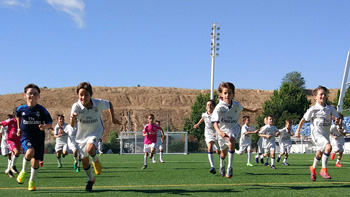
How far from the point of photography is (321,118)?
8945mm

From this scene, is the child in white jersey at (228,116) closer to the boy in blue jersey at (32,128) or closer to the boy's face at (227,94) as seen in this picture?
the boy's face at (227,94)

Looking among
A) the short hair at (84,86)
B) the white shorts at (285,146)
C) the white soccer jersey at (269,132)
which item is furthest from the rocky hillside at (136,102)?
the short hair at (84,86)

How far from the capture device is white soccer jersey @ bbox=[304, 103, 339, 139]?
893 cm

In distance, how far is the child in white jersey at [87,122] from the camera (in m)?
7.48

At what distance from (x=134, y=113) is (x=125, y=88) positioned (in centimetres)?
1987

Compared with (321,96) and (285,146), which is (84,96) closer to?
(321,96)

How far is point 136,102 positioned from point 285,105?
44.5 metres

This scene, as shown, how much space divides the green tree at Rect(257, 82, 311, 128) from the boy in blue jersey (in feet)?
187

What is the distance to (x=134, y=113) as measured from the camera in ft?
301

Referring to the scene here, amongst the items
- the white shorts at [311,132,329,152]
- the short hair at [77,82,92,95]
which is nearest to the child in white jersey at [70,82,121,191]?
the short hair at [77,82,92,95]

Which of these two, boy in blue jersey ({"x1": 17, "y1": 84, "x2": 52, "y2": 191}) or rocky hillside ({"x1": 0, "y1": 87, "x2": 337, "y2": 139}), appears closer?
boy in blue jersey ({"x1": 17, "y1": 84, "x2": 52, "y2": 191})

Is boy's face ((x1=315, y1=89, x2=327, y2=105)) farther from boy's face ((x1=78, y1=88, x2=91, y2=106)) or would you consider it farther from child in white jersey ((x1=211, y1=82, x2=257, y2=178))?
boy's face ((x1=78, y1=88, x2=91, y2=106))

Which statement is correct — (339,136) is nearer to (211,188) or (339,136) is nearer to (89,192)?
(211,188)

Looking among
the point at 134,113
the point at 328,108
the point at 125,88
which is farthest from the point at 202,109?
the point at 328,108
